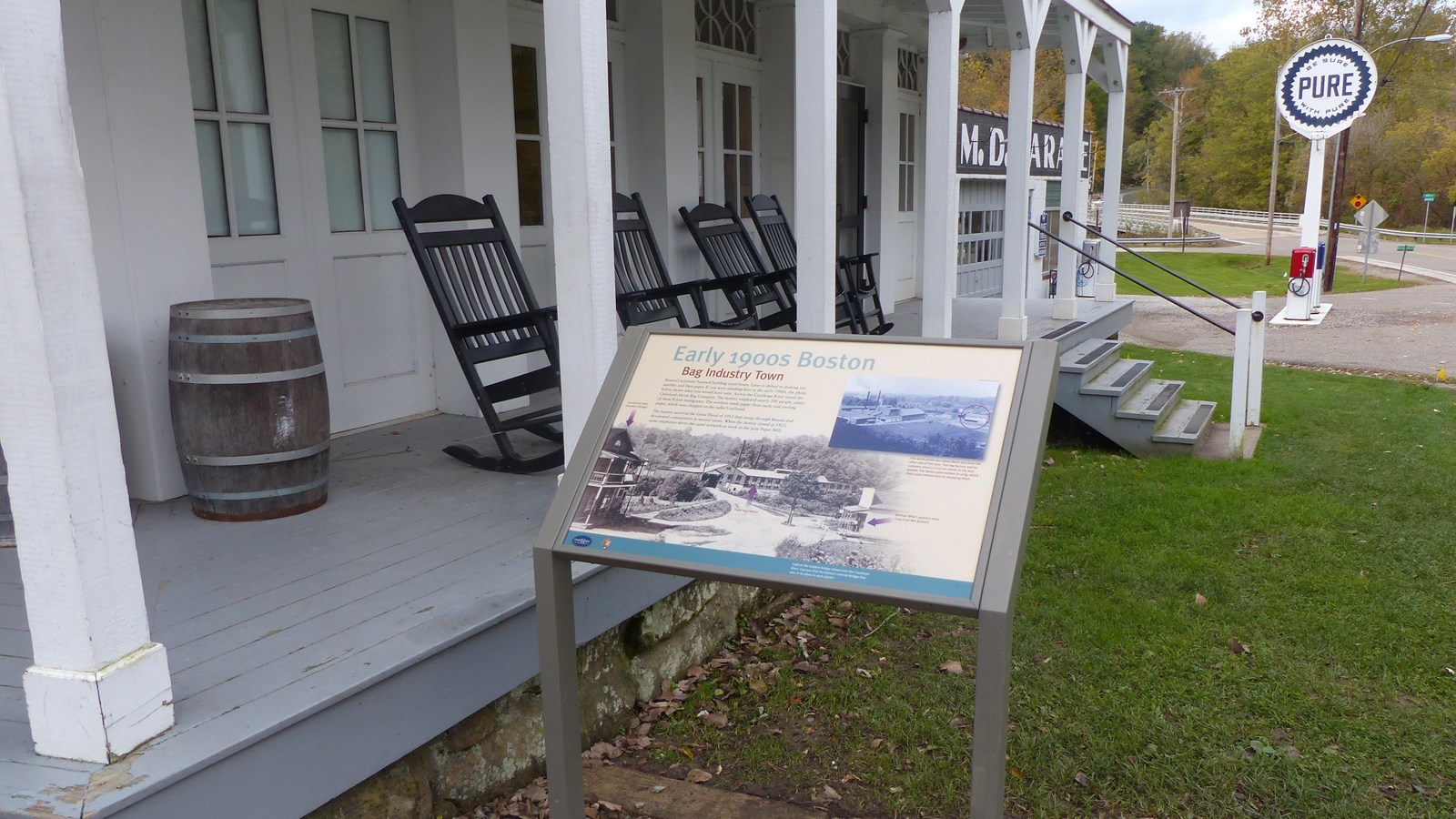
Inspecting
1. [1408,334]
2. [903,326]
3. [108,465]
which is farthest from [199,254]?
[1408,334]

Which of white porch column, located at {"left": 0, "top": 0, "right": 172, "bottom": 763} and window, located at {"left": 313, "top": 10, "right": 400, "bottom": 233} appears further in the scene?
window, located at {"left": 313, "top": 10, "right": 400, "bottom": 233}

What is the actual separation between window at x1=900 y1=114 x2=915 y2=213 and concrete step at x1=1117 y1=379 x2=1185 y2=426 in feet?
9.10

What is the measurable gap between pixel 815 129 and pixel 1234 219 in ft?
169

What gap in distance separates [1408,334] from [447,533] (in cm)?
1307

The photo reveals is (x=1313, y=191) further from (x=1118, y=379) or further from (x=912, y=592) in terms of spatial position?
(x=912, y=592)

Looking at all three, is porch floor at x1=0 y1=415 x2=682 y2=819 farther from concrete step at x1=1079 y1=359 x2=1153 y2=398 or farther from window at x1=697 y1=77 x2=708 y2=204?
concrete step at x1=1079 y1=359 x2=1153 y2=398

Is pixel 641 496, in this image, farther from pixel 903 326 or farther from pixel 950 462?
pixel 903 326

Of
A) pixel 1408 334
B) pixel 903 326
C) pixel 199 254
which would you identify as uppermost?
pixel 199 254

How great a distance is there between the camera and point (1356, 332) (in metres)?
13.0

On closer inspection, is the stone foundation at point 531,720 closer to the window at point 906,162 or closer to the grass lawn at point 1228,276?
the window at point 906,162

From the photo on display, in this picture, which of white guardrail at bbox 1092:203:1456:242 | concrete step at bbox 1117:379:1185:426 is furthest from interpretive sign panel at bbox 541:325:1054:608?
white guardrail at bbox 1092:203:1456:242

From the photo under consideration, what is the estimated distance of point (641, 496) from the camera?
80.4 inches

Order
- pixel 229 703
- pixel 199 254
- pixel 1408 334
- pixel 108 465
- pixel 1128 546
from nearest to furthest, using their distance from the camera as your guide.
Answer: pixel 108 465 < pixel 229 703 < pixel 199 254 < pixel 1128 546 < pixel 1408 334

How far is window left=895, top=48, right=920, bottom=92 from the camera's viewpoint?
28.5 ft
